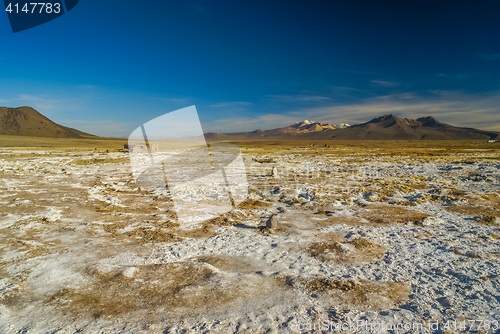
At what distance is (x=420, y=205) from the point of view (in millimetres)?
10023

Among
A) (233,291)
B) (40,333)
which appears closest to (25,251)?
(40,333)

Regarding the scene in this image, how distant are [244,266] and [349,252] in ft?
8.29

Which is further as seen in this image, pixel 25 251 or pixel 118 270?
pixel 25 251

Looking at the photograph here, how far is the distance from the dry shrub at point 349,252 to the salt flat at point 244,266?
44mm

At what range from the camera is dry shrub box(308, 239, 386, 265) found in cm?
553

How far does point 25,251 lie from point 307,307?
6.40 m

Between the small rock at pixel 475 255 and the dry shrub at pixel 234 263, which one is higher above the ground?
the dry shrub at pixel 234 263

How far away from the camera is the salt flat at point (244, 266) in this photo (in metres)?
3.75

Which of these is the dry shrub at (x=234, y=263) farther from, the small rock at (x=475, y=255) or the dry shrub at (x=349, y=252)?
the small rock at (x=475, y=255)

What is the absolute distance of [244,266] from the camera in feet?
17.4

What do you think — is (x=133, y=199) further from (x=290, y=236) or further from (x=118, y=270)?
(x=290, y=236)

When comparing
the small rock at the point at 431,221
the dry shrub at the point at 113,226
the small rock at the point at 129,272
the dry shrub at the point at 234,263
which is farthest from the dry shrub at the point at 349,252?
the dry shrub at the point at 113,226

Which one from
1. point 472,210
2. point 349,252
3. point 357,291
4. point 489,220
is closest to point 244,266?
point 357,291

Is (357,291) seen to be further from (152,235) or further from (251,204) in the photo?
(251,204)
